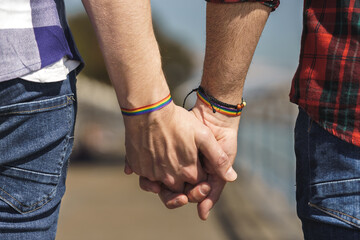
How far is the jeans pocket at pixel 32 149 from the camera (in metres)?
1.20

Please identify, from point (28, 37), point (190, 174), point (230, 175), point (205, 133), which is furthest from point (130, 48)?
point (230, 175)

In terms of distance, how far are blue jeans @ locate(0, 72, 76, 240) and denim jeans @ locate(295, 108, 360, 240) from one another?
0.69 meters

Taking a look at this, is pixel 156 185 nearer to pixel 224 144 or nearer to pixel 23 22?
pixel 224 144

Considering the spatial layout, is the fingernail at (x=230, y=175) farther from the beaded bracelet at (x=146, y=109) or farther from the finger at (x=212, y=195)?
the beaded bracelet at (x=146, y=109)

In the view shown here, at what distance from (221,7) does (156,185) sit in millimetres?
691

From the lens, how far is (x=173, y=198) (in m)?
1.80

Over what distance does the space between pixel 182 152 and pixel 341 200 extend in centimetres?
55

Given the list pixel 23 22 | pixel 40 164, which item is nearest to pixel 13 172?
pixel 40 164

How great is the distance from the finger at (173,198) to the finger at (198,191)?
0.09 feet

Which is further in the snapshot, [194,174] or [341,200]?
[194,174]

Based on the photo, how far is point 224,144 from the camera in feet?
5.90

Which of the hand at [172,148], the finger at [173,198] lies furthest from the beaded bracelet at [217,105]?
the finger at [173,198]

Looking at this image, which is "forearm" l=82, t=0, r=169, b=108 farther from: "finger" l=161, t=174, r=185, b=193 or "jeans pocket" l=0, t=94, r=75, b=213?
"finger" l=161, t=174, r=185, b=193

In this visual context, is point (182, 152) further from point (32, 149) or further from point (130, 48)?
point (32, 149)
